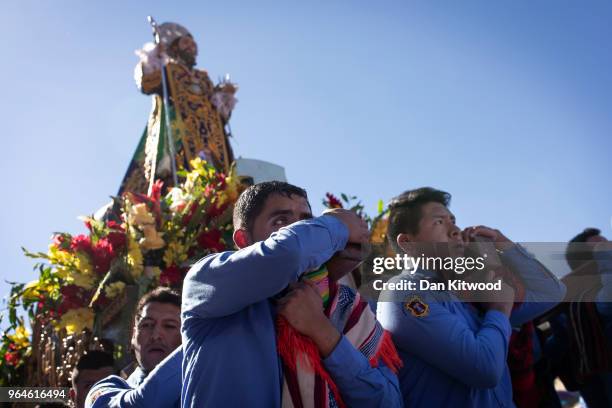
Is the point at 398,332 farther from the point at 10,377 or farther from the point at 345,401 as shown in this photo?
the point at 10,377

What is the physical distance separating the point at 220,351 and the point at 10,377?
4.51 meters

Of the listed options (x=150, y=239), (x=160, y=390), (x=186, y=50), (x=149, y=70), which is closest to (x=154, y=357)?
(x=160, y=390)

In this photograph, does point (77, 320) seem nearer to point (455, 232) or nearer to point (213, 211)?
point (213, 211)

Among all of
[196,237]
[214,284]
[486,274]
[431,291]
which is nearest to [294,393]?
[214,284]

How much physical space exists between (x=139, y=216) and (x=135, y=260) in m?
0.38

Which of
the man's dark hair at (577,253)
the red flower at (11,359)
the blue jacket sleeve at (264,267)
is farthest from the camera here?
the red flower at (11,359)

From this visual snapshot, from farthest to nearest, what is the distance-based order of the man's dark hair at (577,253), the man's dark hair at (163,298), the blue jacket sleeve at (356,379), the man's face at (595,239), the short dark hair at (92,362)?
1. the short dark hair at (92,362)
2. the man's face at (595,239)
3. the man's dark hair at (577,253)
4. the man's dark hair at (163,298)
5. the blue jacket sleeve at (356,379)

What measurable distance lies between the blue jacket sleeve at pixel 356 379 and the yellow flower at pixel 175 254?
123 inches

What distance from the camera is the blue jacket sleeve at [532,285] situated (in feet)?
8.71

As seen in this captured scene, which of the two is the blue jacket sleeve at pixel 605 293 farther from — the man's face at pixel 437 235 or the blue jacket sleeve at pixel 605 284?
the man's face at pixel 437 235

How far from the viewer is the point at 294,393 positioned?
162 cm

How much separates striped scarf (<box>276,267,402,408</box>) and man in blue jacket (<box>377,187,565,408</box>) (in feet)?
1.06

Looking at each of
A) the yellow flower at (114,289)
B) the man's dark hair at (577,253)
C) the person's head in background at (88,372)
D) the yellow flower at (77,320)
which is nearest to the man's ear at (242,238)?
the man's dark hair at (577,253)

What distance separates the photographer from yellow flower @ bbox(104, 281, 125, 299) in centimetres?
432
